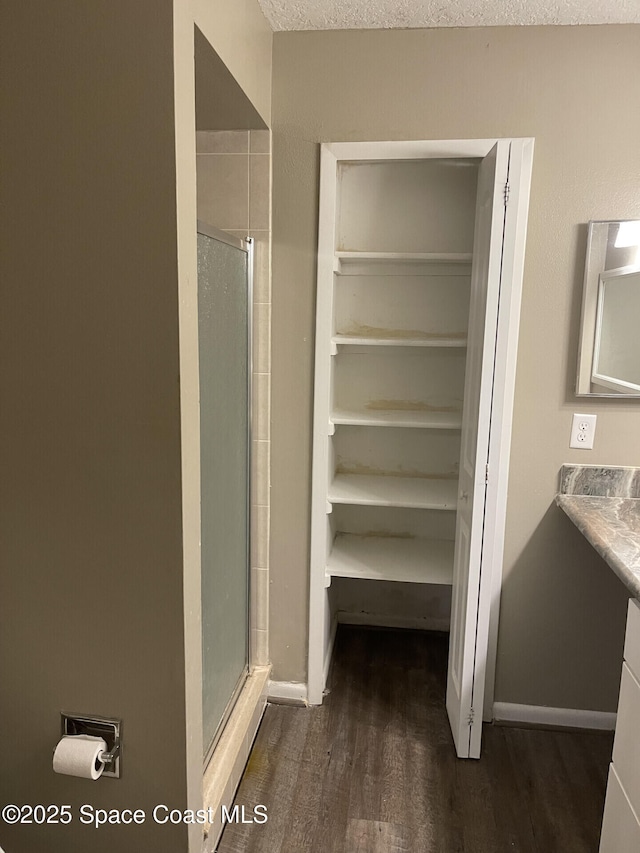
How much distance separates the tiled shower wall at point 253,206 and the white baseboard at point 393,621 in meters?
1.15

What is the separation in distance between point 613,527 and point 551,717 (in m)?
0.93

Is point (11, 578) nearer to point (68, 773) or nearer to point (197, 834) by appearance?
point (68, 773)

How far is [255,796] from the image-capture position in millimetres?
2012

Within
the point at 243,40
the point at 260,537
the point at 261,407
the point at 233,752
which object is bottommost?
the point at 233,752

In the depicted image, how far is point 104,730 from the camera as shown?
1508mm

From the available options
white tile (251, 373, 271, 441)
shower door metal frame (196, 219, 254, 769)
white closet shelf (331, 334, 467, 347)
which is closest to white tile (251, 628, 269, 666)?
shower door metal frame (196, 219, 254, 769)

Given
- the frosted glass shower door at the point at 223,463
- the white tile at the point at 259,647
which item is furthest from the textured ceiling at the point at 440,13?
the white tile at the point at 259,647

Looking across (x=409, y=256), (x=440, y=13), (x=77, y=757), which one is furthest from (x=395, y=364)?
(x=77, y=757)

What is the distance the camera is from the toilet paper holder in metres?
1.50

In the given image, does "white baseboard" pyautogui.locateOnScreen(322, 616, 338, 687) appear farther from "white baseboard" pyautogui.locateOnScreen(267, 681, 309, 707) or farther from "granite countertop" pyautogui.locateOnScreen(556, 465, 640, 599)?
"granite countertop" pyautogui.locateOnScreen(556, 465, 640, 599)

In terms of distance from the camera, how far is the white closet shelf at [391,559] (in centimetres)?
243

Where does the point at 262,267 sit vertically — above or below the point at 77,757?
above

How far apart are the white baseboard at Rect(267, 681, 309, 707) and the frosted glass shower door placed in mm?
189

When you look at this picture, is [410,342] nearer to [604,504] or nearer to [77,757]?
[604,504]
